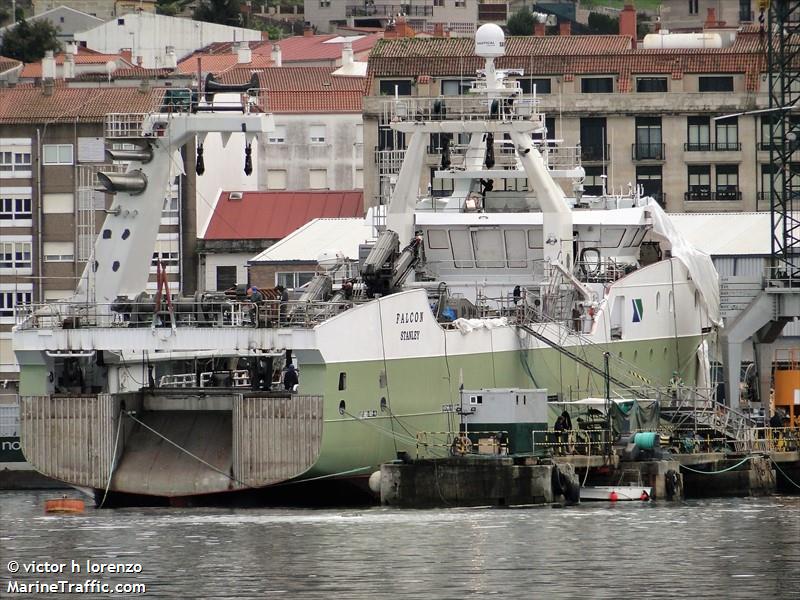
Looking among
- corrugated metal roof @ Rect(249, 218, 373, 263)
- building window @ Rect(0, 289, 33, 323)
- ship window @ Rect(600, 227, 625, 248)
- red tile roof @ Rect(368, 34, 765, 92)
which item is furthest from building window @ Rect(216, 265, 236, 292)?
ship window @ Rect(600, 227, 625, 248)

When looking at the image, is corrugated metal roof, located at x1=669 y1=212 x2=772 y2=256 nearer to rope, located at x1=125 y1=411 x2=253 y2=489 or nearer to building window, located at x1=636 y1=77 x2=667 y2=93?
building window, located at x1=636 y1=77 x2=667 y2=93

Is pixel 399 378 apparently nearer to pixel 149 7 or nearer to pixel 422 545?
pixel 422 545

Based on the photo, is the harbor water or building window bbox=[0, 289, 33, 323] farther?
building window bbox=[0, 289, 33, 323]

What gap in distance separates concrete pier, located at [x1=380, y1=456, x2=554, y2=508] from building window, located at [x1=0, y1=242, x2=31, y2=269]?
45509mm

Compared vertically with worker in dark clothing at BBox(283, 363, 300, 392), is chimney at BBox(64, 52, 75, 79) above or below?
above

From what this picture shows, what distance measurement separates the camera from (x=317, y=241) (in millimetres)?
85750

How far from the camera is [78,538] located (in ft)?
146

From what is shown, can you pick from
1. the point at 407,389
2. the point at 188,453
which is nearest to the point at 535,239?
the point at 407,389

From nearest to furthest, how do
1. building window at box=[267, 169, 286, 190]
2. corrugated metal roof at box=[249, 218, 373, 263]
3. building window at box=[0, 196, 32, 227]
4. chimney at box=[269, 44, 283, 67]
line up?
corrugated metal roof at box=[249, 218, 373, 263], building window at box=[0, 196, 32, 227], building window at box=[267, 169, 286, 190], chimney at box=[269, 44, 283, 67]

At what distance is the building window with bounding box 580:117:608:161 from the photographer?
93.9 metres

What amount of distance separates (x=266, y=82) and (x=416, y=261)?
45.9m

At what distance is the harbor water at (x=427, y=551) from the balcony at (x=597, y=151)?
43832mm

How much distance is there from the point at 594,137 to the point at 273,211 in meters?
12.5

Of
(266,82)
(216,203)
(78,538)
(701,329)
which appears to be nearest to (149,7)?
(266,82)
